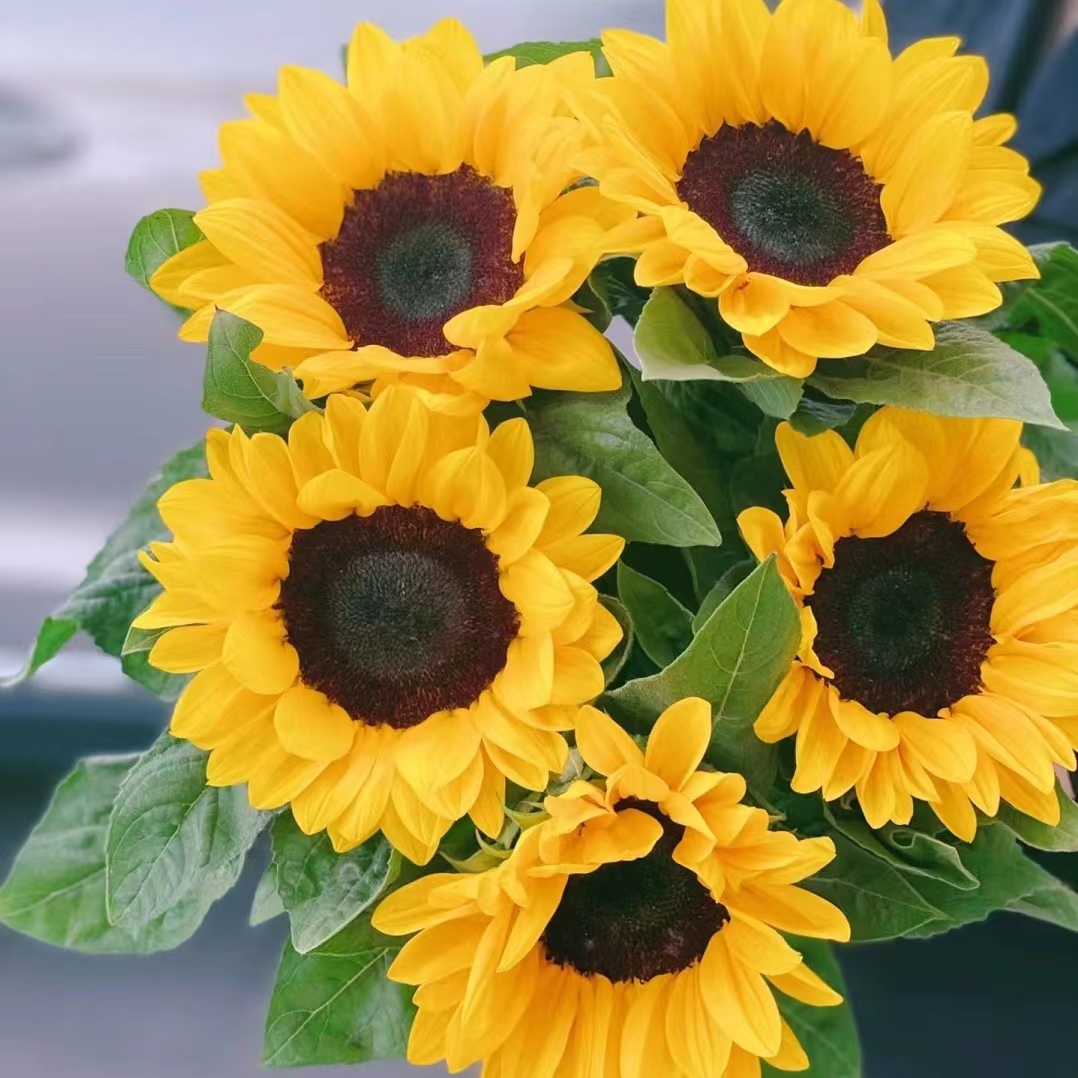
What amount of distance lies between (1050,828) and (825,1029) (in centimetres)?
17

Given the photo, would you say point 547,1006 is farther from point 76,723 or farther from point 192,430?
point 192,430

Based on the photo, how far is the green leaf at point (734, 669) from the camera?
0.38 m

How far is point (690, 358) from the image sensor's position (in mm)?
397

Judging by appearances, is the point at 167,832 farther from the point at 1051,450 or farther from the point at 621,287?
the point at 1051,450

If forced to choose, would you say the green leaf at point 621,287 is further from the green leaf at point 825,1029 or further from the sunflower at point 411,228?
the green leaf at point 825,1029

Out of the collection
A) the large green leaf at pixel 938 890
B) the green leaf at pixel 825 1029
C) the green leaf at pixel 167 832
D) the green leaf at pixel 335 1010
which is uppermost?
the large green leaf at pixel 938 890

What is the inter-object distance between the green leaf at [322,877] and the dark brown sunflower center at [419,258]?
17cm

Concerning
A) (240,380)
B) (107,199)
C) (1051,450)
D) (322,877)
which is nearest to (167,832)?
(322,877)

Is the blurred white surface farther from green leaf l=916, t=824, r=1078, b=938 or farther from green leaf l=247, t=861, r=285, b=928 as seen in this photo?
green leaf l=916, t=824, r=1078, b=938

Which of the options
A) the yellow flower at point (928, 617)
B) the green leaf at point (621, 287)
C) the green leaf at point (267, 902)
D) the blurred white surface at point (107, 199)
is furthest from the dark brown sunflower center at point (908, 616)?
the blurred white surface at point (107, 199)

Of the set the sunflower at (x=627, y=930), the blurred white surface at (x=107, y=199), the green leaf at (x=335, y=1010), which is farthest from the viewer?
the blurred white surface at (x=107, y=199)

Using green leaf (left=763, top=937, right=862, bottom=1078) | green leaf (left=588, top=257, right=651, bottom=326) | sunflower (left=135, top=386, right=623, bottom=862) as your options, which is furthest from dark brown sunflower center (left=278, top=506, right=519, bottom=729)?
green leaf (left=763, top=937, right=862, bottom=1078)

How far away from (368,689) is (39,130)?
997 millimetres

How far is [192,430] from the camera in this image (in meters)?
1.07
